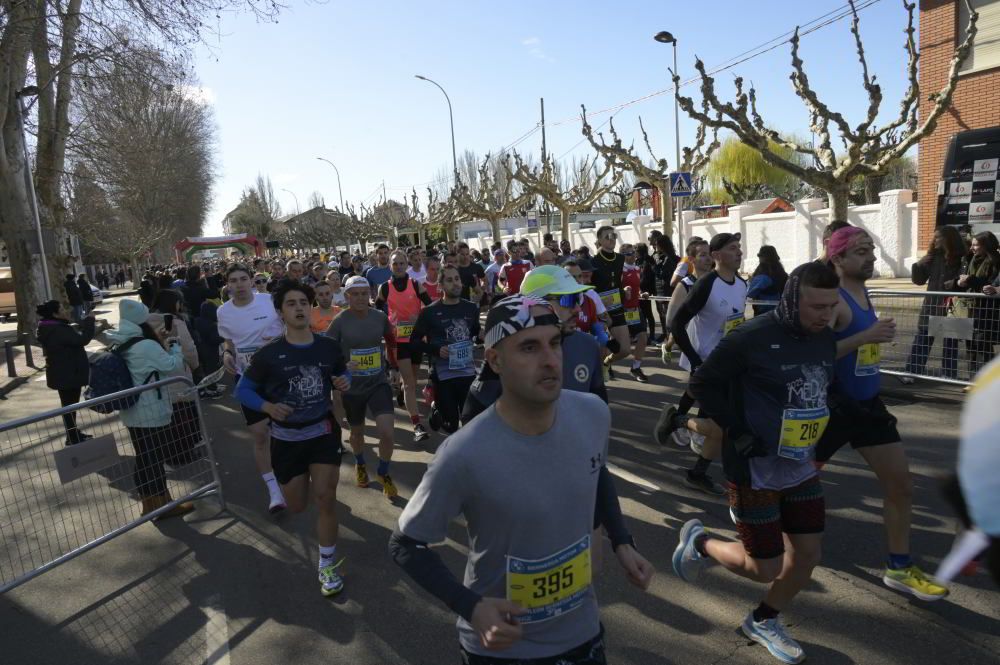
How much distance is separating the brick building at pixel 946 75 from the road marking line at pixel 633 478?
1541cm

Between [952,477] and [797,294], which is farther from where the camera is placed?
[797,294]

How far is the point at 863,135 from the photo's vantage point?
1362 cm

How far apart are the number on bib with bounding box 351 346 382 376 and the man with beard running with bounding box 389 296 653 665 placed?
3979 mm

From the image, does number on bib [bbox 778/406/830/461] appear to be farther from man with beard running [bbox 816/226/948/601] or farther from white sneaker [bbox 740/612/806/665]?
white sneaker [bbox 740/612/806/665]

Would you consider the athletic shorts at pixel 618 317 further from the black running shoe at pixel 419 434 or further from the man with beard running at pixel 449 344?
the man with beard running at pixel 449 344

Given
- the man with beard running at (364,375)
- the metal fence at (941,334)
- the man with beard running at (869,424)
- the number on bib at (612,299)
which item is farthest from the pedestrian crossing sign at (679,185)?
the man with beard running at (869,424)

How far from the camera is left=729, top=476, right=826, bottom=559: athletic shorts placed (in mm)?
3098

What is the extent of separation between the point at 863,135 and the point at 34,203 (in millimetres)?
19630

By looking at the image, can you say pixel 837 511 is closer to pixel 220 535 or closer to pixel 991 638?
pixel 991 638

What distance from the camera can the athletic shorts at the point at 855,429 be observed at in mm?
3588

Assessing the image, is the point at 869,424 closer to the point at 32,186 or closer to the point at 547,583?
the point at 547,583

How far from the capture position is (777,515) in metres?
3.11

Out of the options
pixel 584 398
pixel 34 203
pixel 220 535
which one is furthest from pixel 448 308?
pixel 34 203

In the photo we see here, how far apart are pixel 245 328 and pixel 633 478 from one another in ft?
13.5
